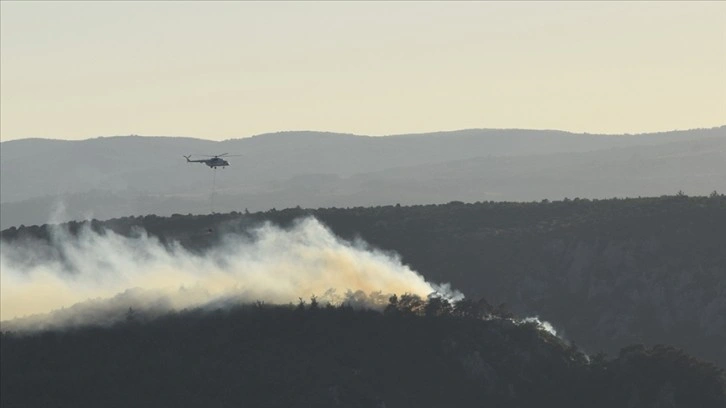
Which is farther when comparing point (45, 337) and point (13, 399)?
point (45, 337)

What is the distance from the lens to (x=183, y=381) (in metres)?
197

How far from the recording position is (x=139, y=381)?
7677 inches

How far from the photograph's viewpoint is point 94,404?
18788 centimetres

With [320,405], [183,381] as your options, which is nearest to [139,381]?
[183,381]

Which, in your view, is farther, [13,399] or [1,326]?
[1,326]

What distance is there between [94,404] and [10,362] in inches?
354

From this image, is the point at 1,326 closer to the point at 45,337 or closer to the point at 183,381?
the point at 45,337

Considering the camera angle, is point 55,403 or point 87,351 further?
point 87,351

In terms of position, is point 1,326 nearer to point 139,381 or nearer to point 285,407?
point 139,381

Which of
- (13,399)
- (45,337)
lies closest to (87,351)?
(45,337)

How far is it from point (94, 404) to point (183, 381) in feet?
39.3

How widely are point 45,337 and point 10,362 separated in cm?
1003

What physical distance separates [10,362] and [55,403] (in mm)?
6776

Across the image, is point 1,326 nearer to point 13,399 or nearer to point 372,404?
point 13,399
